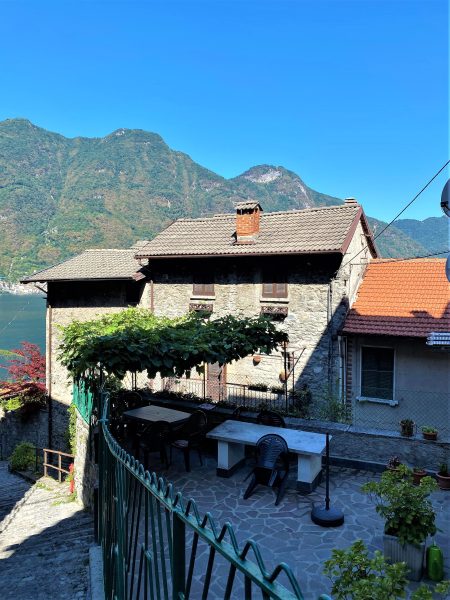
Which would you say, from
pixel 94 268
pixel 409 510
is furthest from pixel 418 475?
pixel 94 268

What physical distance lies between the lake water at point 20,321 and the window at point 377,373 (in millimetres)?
33273

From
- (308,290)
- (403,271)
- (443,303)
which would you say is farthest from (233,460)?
(403,271)

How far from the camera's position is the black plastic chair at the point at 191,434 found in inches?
353

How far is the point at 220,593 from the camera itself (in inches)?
202

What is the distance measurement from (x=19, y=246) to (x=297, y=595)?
259ft

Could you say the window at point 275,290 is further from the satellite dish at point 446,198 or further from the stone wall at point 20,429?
the stone wall at point 20,429

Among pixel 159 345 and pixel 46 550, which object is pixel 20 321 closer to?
pixel 159 345

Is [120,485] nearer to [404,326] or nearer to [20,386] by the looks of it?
[404,326]

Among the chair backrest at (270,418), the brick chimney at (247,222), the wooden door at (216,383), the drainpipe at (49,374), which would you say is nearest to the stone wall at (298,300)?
the wooden door at (216,383)

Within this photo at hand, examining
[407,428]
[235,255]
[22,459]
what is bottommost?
[22,459]

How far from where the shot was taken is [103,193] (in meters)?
97.9

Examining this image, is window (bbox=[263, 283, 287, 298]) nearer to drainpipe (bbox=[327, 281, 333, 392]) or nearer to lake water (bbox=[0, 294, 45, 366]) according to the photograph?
drainpipe (bbox=[327, 281, 333, 392])

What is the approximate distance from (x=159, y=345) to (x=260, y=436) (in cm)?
264

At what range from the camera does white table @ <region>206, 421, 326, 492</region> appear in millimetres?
7723
